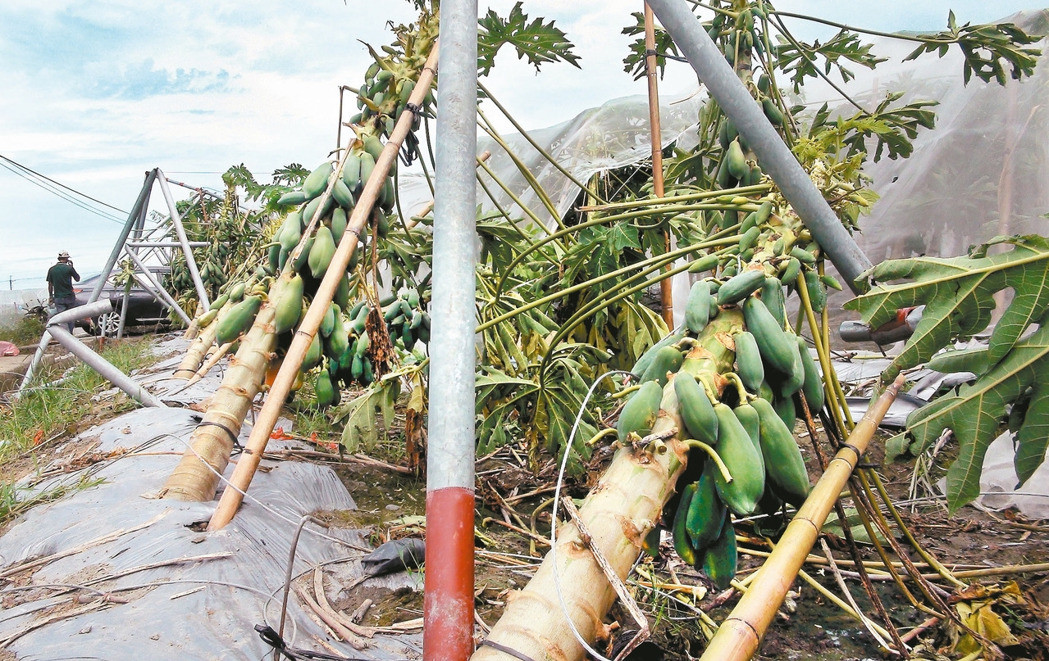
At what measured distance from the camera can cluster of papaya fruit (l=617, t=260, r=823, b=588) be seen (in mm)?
1054

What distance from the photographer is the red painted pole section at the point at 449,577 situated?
3.03 feet

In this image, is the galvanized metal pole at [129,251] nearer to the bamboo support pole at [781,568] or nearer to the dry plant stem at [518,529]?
the dry plant stem at [518,529]

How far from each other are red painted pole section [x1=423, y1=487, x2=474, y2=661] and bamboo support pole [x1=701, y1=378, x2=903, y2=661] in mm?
343

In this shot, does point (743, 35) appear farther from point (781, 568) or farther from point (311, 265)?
point (781, 568)

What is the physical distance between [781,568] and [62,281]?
10.5 meters

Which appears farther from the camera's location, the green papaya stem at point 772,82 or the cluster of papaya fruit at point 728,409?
the green papaya stem at point 772,82

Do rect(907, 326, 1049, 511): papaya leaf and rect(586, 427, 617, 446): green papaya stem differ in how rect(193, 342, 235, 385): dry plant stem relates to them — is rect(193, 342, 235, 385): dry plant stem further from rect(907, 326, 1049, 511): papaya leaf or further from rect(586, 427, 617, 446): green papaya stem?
rect(907, 326, 1049, 511): papaya leaf

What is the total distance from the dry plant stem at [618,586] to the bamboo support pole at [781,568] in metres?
0.09

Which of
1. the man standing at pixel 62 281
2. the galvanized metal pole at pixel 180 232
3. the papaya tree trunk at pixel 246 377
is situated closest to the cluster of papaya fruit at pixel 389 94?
the papaya tree trunk at pixel 246 377

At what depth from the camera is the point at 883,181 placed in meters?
4.90

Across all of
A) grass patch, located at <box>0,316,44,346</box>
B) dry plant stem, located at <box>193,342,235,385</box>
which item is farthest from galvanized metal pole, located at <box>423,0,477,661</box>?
grass patch, located at <box>0,316,44,346</box>

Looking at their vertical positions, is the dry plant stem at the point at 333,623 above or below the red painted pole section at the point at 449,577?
below

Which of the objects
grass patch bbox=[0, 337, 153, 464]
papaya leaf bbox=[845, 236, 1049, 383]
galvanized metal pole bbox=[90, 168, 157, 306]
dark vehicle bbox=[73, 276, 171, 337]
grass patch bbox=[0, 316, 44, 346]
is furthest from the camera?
grass patch bbox=[0, 316, 44, 346]

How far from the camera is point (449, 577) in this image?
94cm
